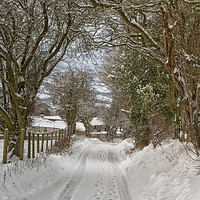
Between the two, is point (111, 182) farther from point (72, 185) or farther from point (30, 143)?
point (30, 143)

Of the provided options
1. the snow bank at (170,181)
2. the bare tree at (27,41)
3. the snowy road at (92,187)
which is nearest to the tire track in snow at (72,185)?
the snowy road at (92,187)

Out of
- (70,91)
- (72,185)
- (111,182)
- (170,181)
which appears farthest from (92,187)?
(70,91)

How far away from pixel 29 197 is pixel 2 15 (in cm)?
593

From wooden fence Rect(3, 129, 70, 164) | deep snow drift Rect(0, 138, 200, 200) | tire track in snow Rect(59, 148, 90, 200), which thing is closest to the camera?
deep snow drift Rect(0, 138, 200, 200)

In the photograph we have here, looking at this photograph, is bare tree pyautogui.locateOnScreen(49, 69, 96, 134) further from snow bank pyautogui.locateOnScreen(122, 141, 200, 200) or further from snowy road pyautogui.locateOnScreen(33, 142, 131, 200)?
snow bank pyautogui.locateOnScreen(122, 141, 200, 200)

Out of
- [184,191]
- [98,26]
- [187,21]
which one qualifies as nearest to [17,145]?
[98,26]

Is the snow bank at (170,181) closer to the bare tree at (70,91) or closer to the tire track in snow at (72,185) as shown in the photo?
the tire track in snow at (72,185)

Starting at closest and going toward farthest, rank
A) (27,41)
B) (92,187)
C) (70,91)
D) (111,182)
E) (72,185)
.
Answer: (92,187)
(72,185)
(111,182)
(27,41)
(70,91)

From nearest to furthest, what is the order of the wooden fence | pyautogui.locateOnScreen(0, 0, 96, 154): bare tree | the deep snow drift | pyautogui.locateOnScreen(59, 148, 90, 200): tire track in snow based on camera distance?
the deep snow drift
pyautogui.locateOnScreen(59, 148, 90, 200): tire track in snow
the wooden fence
pyautogui.locateOnScreen(0, 0, 96, 154): bare tree

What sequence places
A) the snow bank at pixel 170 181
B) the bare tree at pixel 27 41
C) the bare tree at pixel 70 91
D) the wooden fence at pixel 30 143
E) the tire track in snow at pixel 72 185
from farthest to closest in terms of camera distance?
the bare tree at pixel 70 91 < the bare tree at pixel 27 41 < the wooden fence at pixel 30 143 < the tire track in snow at pixel 72 185 < the snow bank at pixel 170 181

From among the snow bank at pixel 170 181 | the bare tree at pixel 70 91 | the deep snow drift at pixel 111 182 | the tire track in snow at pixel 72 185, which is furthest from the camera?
the bare tree at pixel 70 91

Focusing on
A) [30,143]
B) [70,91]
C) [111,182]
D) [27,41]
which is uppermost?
[70,91]

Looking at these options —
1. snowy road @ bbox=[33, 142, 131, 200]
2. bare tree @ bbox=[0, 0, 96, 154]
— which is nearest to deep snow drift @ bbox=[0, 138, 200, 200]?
snowy road @ bbox=[33, 142, 131, 200]

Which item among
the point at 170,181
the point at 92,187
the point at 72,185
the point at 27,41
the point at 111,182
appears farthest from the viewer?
the point at 27,41
